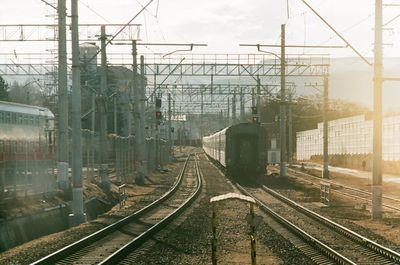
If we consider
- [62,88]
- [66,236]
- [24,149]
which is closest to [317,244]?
[66,236]

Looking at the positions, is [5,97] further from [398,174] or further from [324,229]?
[324,229]

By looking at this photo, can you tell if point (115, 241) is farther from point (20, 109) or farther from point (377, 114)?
point (20, 109)

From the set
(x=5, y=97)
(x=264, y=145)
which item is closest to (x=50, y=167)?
(x=264, y=145)

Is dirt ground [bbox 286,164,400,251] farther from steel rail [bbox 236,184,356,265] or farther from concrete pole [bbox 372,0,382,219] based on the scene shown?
steel rail [bbox 236,184,356,265]

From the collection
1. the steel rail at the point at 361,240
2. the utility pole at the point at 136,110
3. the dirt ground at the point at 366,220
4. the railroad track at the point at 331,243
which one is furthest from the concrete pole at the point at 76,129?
the utility pole at the point at 136,110

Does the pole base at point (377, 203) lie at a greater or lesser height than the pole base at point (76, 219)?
greater

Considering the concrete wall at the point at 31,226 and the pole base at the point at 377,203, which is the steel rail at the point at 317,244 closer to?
the pole base at the point at 377,203

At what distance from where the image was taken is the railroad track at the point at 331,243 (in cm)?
1291

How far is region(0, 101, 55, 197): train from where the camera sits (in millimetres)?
23703

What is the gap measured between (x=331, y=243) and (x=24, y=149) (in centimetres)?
1674

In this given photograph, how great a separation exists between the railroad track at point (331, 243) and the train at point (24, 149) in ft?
28.6

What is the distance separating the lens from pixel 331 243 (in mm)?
15234

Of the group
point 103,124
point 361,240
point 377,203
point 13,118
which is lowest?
point 361,240

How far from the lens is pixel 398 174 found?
4809 cm
